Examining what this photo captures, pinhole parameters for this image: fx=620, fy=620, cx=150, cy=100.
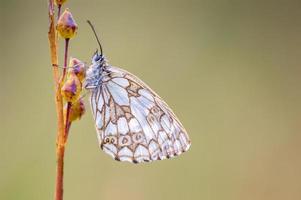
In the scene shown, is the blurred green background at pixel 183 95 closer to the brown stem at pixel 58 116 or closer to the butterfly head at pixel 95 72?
the butterfly head at pixel 95 72

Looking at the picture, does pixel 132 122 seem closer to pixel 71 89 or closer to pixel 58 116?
pixel 71 89

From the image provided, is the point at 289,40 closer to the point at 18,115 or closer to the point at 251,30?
the point at 251,30

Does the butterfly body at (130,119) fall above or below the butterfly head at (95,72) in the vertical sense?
below

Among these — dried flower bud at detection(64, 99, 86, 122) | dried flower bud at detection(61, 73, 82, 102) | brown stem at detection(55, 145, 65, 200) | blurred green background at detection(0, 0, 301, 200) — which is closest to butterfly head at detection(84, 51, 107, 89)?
dried flower bud at detection(64, 99, 86, 122)

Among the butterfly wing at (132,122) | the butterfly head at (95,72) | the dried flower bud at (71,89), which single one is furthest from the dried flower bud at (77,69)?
the butterfly head at (95,72)

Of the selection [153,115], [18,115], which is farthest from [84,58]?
[153,115]

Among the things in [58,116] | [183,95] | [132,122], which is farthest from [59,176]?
[183,95]
